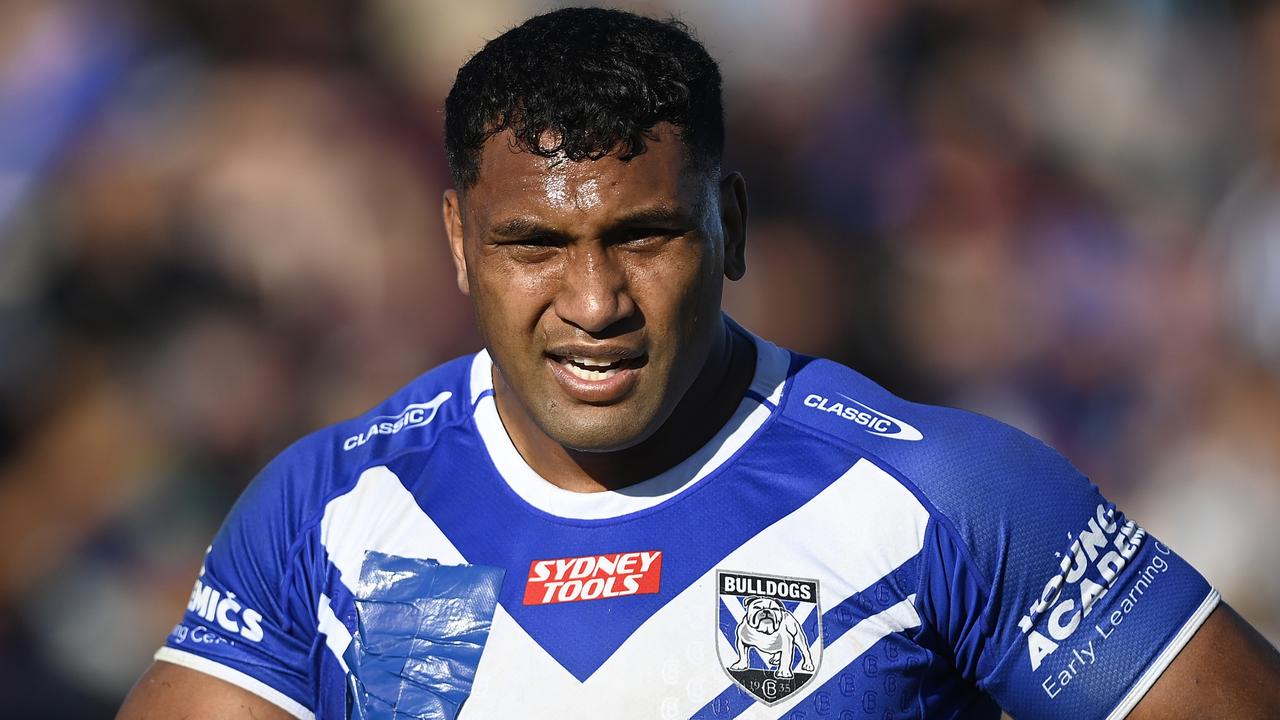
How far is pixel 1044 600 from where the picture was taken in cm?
240

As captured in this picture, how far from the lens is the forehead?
2.41 meters

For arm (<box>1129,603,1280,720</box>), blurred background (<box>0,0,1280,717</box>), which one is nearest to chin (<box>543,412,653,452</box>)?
arm (<box>1129,603,1280,720</box>)

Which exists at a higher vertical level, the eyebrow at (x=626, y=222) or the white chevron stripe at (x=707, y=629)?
the eyebrow at (x=626, y=222)

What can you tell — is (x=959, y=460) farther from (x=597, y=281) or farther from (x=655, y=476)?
(x=597, y=281)

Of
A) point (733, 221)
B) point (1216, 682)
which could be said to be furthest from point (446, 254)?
point (1216, 682)

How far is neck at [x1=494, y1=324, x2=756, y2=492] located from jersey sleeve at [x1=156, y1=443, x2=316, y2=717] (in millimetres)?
492

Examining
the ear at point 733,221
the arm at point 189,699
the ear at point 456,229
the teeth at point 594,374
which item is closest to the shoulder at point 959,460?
the ear at point 733,221

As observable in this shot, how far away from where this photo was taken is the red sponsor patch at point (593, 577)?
8.20 feet

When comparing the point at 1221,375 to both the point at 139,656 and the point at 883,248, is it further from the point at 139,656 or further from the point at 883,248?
the point at 139,656

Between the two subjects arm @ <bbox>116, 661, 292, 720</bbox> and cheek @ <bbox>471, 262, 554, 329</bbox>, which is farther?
arm @ <bbox>116, 661, 292, 720</bbox>

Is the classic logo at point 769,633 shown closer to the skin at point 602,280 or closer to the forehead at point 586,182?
the skin at point 602,280

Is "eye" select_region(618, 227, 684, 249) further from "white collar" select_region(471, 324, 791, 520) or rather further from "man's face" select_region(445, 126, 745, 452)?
"white collar" select_region(471, 324, 791, 520)

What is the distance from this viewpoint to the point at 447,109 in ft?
8.89

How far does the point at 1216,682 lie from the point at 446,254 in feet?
12.6
